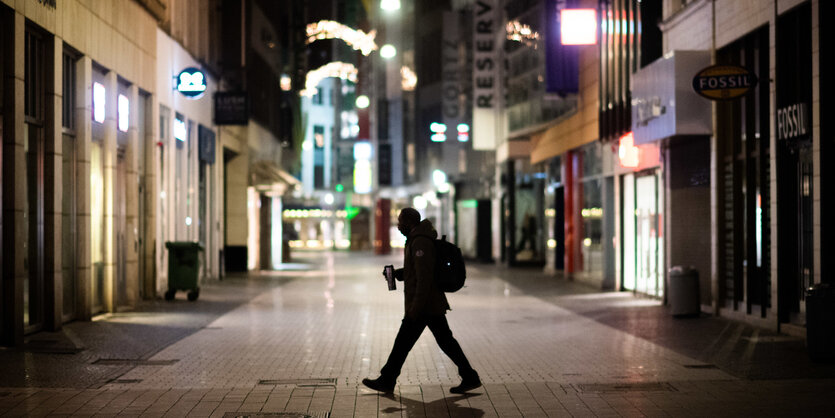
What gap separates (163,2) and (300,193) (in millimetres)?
57621

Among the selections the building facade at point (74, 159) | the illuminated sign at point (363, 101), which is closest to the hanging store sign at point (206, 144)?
the building facade at point (74, 159)

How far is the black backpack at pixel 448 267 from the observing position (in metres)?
10.1

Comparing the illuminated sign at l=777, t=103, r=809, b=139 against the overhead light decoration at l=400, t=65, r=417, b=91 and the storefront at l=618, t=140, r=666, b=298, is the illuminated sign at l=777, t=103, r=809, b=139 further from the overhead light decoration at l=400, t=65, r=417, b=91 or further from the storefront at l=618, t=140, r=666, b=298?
the overhead light decoration at l=400, t=65, r=417, b=91

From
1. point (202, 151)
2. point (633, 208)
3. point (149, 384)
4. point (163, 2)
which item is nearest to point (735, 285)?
point (633, 208)

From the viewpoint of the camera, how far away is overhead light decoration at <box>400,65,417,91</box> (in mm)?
67938

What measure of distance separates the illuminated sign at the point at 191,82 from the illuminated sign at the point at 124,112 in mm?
3678

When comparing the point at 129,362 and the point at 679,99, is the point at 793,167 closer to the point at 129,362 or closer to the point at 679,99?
the point at 679,99

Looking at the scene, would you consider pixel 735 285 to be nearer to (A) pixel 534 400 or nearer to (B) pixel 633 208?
(B) pixel 633 208

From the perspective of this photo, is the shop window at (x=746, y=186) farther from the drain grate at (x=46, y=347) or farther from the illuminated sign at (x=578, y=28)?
the drain grate at (x=46, y=347)

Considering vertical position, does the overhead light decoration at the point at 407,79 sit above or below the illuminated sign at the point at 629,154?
above

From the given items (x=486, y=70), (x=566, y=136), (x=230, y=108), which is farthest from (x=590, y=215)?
(x=486, y=70)

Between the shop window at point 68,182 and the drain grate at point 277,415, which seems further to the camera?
the shop window at point 68,182

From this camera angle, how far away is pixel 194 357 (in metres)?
13.2

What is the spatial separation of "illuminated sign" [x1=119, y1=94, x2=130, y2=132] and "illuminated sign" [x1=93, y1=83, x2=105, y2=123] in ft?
4.36
